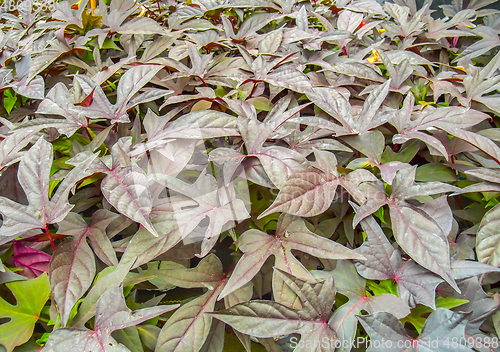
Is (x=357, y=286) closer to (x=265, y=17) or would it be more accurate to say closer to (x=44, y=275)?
(x=44, y=275)

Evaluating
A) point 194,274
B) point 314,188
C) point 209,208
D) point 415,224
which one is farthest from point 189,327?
point 415,224

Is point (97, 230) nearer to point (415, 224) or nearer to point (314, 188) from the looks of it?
point (314, 188)

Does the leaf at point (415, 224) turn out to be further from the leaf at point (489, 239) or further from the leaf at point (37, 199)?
the leaf at point (37, 199)

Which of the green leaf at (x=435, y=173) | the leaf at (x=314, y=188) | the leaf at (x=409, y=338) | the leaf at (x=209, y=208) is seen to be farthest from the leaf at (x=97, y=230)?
the green leaf at (x=435, y=173)

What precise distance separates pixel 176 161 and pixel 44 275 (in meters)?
0.28

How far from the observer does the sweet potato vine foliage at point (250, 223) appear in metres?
0.52

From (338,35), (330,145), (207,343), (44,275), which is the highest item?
(338,35)

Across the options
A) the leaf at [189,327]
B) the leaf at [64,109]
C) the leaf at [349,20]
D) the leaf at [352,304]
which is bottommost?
the leaf at [189,327]

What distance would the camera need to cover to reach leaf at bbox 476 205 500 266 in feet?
1.85

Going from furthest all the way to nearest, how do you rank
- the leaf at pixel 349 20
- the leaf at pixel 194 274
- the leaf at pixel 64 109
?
the leaf at pixel 349 20 → the leaf at pixel 64 109 → the leaf at pixel 194 274

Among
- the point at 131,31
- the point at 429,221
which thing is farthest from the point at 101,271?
the point at 131,31

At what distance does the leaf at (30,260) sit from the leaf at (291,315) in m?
0.33

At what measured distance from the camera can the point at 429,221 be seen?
1.85ft

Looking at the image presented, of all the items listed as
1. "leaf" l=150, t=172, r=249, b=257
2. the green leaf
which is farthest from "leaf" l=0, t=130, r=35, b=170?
the green leaf
